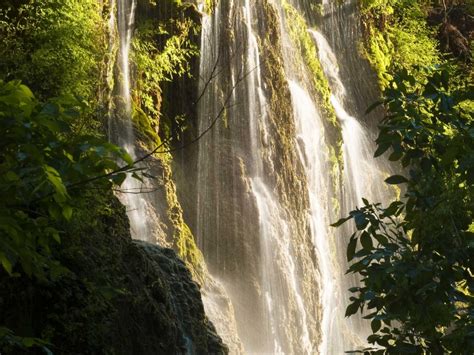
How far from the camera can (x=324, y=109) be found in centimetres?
1639

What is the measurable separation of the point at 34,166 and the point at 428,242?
5.22 ft

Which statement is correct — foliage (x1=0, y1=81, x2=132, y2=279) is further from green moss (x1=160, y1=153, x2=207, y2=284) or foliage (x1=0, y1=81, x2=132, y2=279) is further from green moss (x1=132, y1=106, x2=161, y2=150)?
green moss (x1=132, y1=106, x2=161, y2=150)

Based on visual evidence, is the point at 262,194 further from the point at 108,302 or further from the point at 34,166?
the point at 34,166

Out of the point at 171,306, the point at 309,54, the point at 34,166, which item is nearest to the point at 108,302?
the point at 171,306

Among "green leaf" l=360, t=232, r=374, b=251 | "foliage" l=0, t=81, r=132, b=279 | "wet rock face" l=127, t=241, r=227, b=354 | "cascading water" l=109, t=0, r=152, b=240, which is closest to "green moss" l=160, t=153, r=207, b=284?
"cascading water" l=109, t=0, r=152, b=240

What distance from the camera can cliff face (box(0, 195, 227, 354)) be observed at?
4453mm

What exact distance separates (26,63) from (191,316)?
2.78 meters

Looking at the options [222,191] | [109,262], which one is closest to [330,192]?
[222,191]

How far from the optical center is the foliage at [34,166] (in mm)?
2248

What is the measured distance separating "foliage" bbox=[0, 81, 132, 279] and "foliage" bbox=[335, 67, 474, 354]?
42.1 inches

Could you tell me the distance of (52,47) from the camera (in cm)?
840

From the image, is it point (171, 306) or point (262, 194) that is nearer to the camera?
point (171, 306)

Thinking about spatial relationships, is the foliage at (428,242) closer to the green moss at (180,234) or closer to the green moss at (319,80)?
the green moss at (180,234)

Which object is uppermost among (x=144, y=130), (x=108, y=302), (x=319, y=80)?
(x=319, y=80)
